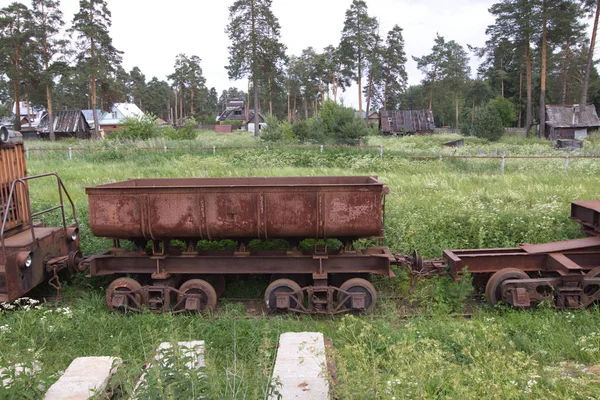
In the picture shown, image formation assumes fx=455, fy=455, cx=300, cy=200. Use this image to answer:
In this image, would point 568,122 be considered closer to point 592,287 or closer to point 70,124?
point 592,287

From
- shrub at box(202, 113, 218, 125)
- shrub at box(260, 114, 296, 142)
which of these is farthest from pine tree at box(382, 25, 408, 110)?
shrub at box(202, 113, 218, 125)

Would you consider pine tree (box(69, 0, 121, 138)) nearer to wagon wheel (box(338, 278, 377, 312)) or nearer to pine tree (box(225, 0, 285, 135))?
pine tree (box(225, 0, 285, 135))

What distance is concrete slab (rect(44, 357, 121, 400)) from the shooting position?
400 centimetres

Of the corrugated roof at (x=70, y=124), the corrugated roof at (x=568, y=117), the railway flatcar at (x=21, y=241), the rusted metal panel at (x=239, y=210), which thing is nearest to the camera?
the railway flatcar at (x=21, y=241)

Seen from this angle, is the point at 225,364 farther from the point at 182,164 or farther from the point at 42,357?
the point at 182,164

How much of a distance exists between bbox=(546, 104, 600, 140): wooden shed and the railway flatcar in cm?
4864

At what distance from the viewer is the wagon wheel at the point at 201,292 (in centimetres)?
672

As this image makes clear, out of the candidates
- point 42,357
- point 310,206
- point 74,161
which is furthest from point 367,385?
point 74,161

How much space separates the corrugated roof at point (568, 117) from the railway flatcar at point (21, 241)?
4946 cm

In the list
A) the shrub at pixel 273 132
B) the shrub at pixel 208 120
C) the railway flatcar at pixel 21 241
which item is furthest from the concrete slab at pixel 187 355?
the shrub at pixel 208 120

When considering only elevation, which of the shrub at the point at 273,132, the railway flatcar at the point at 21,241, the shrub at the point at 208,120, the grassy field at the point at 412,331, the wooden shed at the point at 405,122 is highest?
the shrub at the point at 208,120

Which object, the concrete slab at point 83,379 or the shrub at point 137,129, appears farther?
the shrub at point 137,129

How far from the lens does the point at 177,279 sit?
281 inches

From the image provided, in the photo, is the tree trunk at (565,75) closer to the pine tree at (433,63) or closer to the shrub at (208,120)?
the pine tree at (433,63)
